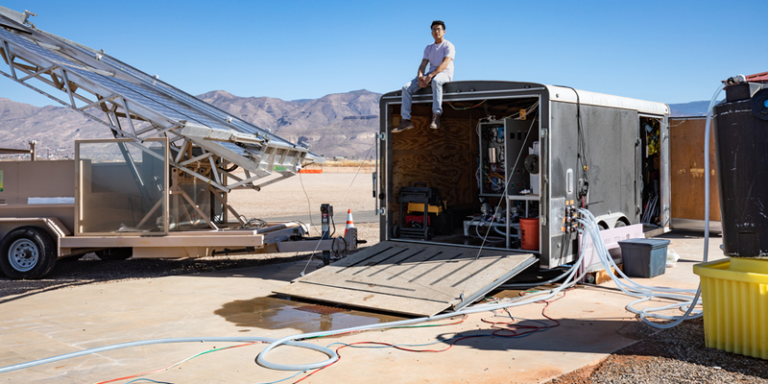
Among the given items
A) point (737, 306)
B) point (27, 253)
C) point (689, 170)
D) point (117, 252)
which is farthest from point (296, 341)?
point (689, 170)

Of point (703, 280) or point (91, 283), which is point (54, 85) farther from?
point (703, 280)

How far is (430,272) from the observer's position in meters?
8.24

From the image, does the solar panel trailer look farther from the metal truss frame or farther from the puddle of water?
the puddle of water

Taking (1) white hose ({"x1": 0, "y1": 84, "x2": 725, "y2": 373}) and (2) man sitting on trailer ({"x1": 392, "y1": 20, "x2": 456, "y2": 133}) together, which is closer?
(1) white hose ({"x1": 0, "y1": 84, "x2": 725, "y2": 373})

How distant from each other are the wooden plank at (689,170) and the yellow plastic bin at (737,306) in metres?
9.31

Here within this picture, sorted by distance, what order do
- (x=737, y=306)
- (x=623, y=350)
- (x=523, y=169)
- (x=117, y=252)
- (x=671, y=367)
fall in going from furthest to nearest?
(x=117, y=252)
(x=523, y=169)
(x=623, y=350)
(x=737, y=306)
(x=671, y=367)

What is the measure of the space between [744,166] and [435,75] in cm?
477

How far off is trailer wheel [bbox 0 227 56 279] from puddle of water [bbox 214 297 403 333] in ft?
12.3

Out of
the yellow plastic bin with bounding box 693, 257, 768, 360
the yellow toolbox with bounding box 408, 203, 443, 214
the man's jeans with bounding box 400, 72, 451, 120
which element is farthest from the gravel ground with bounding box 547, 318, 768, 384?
the yellow toolbox with bounding box 408, 203, 443, 214

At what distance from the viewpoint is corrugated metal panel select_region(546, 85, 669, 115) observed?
8.48 metres

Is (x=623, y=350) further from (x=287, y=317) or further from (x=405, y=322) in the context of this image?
(x=287, y=317)

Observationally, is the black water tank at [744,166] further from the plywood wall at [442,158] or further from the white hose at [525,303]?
the plywood wall at [442,158]

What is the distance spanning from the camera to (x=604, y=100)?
31.9 feet

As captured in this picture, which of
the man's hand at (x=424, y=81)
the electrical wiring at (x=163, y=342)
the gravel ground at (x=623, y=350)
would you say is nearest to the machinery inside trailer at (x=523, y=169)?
the man's hand at (x=424, y=81)
